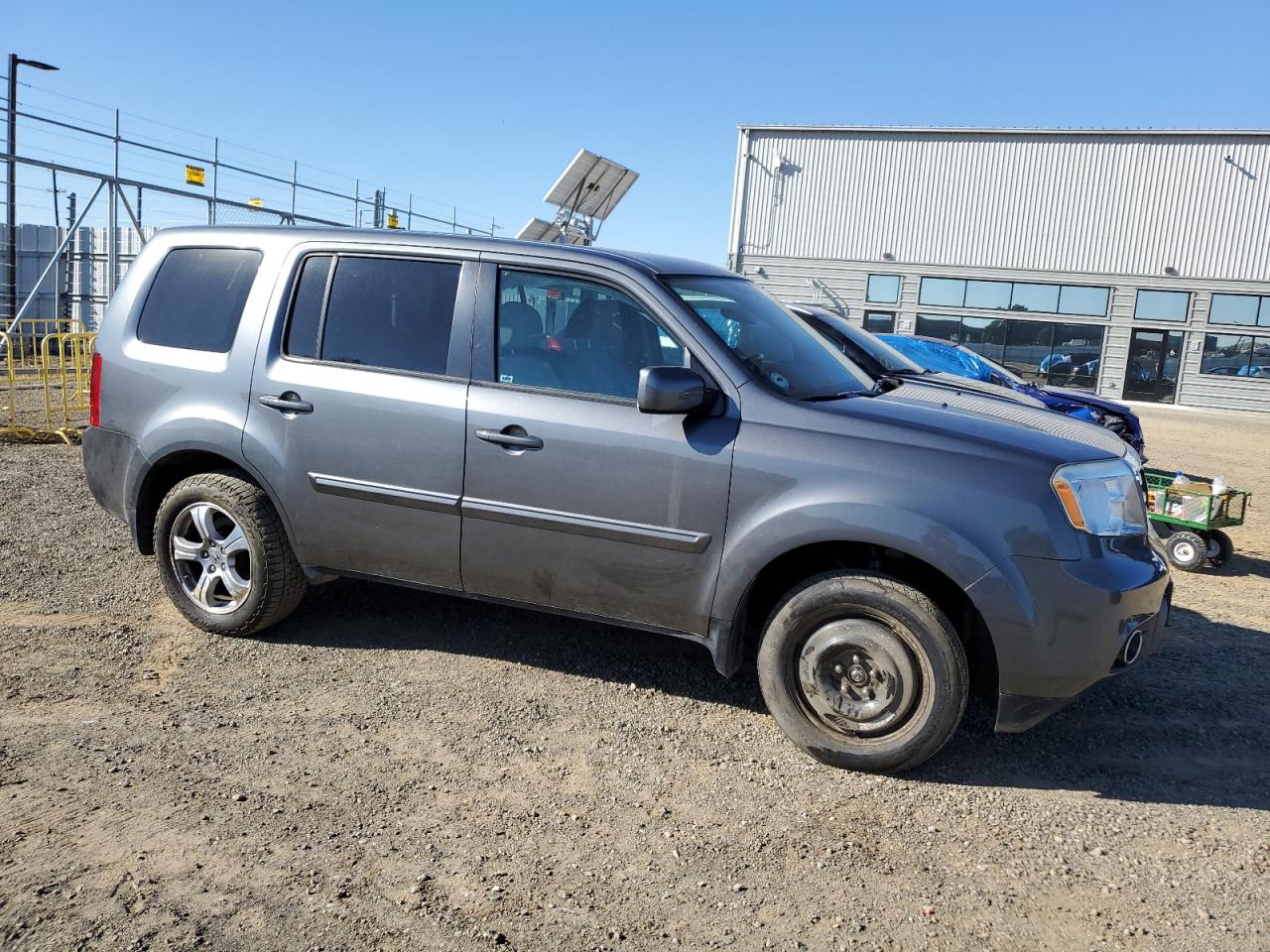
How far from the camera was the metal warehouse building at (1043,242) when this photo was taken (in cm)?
2869

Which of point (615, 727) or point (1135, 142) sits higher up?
point (1135, 142)

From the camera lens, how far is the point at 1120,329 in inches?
1168

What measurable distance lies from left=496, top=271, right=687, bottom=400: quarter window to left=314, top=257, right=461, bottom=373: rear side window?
29cm

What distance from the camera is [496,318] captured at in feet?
13.8

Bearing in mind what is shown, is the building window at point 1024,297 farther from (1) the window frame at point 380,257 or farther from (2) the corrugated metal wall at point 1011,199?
(1) the window frame at point 380,257

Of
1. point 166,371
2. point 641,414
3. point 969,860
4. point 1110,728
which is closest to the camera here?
point 969,860

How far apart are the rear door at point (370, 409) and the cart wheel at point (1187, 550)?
5.65m

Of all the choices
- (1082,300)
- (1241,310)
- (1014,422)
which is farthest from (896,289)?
(1014,422)

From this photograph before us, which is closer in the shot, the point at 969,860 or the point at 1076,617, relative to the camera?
the point at 969,860

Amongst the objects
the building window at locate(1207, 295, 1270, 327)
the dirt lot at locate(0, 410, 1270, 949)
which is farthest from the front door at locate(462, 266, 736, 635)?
the building window at locate(1207, 295, 1270, 327)

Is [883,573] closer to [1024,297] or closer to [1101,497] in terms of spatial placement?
[1101,497]

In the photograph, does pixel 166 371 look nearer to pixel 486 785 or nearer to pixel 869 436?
pixel 486 785

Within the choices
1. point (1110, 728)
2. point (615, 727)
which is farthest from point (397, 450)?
point (1110, 728)

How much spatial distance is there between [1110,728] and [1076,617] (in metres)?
1.08
